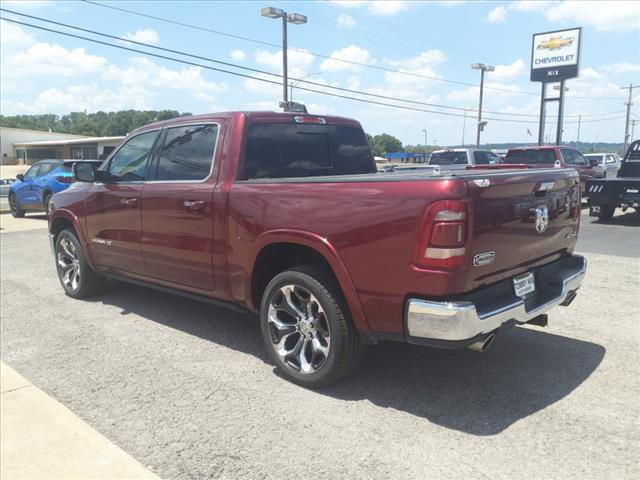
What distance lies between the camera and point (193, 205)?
4.43 meters

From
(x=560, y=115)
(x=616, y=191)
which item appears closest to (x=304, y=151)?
(x=616, y=191)

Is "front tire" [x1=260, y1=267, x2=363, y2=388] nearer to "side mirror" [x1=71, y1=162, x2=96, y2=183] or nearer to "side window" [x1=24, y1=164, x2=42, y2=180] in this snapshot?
"side mirror" [x1=71, y1=162, x2=96, y2=183]

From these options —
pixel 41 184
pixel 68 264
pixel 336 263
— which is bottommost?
pixel 68 264

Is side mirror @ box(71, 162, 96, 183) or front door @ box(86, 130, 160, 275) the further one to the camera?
side mirror @ box(71, 162, 96, 183)

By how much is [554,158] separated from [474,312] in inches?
582

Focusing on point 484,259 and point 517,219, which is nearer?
point 484,259

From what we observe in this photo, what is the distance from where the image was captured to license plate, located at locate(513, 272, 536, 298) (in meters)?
3.54

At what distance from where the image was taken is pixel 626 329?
194 inches

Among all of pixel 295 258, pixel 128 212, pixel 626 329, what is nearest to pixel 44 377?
pixel 128 212

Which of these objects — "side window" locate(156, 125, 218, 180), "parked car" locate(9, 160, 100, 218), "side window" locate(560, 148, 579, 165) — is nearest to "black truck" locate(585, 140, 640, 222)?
"side window" locate(560, 148, 579, 165)

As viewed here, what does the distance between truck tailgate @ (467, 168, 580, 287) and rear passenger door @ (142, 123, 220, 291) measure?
83.7 inches

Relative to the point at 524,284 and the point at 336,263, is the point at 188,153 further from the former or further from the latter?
the point at 524,284

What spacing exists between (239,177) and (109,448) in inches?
82.1

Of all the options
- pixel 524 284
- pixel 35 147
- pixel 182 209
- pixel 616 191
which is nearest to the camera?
pixel 524 284
